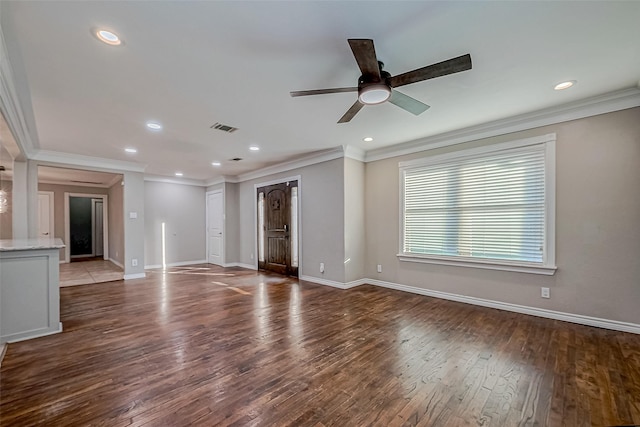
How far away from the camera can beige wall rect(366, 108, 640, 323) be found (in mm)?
2920

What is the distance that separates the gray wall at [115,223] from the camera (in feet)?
23.1

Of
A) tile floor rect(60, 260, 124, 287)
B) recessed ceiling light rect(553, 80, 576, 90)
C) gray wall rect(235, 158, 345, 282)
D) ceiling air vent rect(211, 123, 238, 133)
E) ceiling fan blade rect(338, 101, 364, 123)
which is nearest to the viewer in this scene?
ceiling fan blade rect(338, 101, 364, 123)

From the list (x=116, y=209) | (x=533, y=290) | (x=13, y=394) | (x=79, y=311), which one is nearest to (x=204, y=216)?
(x=116, y=209)

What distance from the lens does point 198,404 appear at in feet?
5.88

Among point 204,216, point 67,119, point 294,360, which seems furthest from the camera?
point 204,216

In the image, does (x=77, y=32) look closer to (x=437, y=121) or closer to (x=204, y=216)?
(x=437, y=121)

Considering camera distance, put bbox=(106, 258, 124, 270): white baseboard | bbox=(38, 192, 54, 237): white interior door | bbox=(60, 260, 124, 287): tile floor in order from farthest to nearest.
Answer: bbox=(38, 192, 54, 237): white interior door < bbox=(106, 258, 124, 270): white baseboard < bbox=(60, 260, 124, 287): tile floor

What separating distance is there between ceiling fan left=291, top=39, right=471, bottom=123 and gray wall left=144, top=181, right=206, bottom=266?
6.53 metres

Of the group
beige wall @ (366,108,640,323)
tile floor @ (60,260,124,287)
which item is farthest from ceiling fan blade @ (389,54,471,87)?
tile floor @ (60,260,124,287)

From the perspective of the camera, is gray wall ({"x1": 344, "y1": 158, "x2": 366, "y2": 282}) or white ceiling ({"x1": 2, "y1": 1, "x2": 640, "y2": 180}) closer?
white ceiling ({"x1": 2, "y1": 1, "x2": 640, "y2": 180})

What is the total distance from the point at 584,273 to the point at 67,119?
6464mm

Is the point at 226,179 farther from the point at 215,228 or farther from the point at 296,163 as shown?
the point at 296,163

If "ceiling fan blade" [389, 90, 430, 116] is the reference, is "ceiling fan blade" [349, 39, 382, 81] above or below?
above

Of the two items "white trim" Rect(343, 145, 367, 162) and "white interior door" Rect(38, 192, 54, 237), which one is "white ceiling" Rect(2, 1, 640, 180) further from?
"white interior door" Rect(38, 192, 54, 237)
